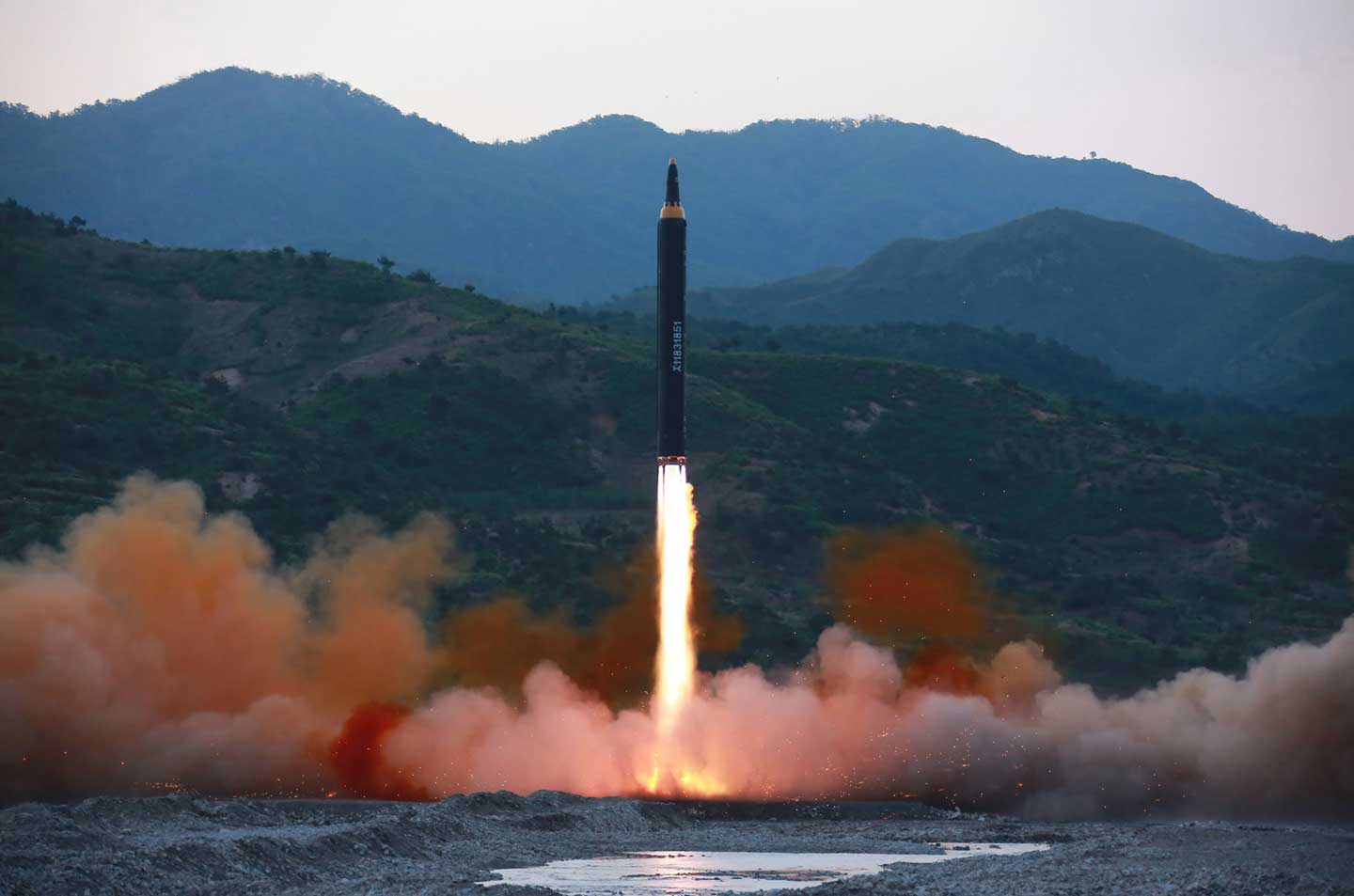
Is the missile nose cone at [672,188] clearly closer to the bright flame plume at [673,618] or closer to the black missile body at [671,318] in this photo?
the black missile body at [671,318]

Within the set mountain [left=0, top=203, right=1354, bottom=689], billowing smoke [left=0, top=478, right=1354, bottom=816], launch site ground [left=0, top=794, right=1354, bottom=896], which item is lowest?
launch site ground [left=0, top=794, right=1354, bottom=896]

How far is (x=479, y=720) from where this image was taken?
5553 cm

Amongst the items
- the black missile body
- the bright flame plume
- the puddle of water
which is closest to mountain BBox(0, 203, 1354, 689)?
the bright flame plume

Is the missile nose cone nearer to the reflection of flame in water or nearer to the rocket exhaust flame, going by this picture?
the rocket exhaust flame

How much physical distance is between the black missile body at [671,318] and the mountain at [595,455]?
26.3m

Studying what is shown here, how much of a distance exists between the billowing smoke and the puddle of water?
7.63 meters

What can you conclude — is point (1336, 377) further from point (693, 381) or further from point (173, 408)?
point (173, 408)

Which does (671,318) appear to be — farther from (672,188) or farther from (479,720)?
(479,720)

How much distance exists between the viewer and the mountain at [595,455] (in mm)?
86688

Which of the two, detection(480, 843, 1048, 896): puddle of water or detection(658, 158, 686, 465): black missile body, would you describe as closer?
detection(480, 843, 1048, 896): puddle of water

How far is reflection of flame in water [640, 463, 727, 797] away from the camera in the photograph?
53.1 meters

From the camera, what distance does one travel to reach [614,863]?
42531mm

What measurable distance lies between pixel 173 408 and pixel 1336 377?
116561 mm

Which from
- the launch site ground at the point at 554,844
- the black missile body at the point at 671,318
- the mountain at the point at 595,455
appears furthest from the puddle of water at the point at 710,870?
the mountain at the point at 595,455
